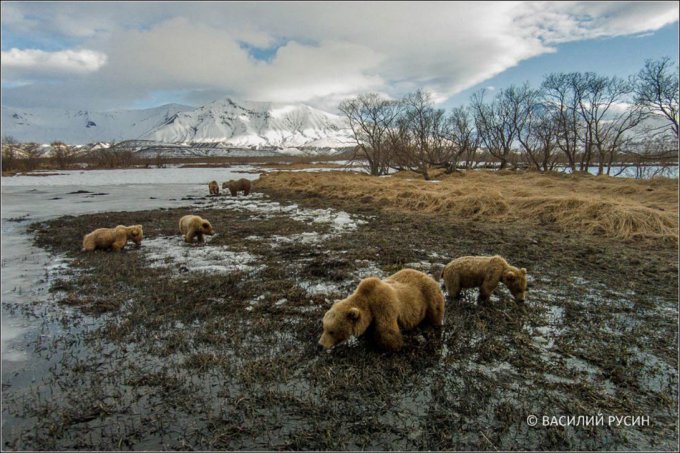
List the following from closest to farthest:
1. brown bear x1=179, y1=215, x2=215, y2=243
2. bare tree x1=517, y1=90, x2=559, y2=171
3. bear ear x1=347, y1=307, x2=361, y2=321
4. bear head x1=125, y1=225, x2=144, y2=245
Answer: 1. bear ear x1=347, y1=307, x2=361, y2=321
2. bear head x1=125, y1=225, x2=144, y2=245
3. brown bear x1=179, y1=215, x2=215, y2=243
4. bare tree x1=517, y1=90, x2=559, y2=171

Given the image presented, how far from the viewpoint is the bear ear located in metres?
4.01

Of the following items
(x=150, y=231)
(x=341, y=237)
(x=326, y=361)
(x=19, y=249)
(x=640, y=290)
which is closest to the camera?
(x=326, y=361)

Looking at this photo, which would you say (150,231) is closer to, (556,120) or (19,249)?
(19,249)

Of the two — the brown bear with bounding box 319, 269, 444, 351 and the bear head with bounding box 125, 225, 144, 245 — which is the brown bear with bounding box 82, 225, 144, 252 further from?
the brown bear with bounding box 319, 269, 444, 351

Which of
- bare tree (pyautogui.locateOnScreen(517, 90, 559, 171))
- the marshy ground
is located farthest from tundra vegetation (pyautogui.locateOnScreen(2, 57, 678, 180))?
the marshy ground

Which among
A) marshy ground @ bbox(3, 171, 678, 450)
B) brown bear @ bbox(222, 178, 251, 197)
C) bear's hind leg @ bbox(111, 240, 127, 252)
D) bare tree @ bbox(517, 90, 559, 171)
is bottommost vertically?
marshy ground @ bbox(3, 171, 678, 450)

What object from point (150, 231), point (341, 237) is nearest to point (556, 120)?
point (341, 237)

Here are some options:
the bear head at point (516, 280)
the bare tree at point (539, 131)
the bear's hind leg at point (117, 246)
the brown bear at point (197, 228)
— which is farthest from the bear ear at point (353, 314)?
the bare tree at point (539, 131)

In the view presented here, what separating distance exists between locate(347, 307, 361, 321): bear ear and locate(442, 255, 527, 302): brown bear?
252 centimetres

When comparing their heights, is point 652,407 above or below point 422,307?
below

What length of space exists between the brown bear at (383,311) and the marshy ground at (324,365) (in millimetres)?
225

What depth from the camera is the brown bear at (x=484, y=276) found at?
567cm

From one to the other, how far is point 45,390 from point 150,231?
30.4ft

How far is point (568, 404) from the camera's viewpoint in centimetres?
343
